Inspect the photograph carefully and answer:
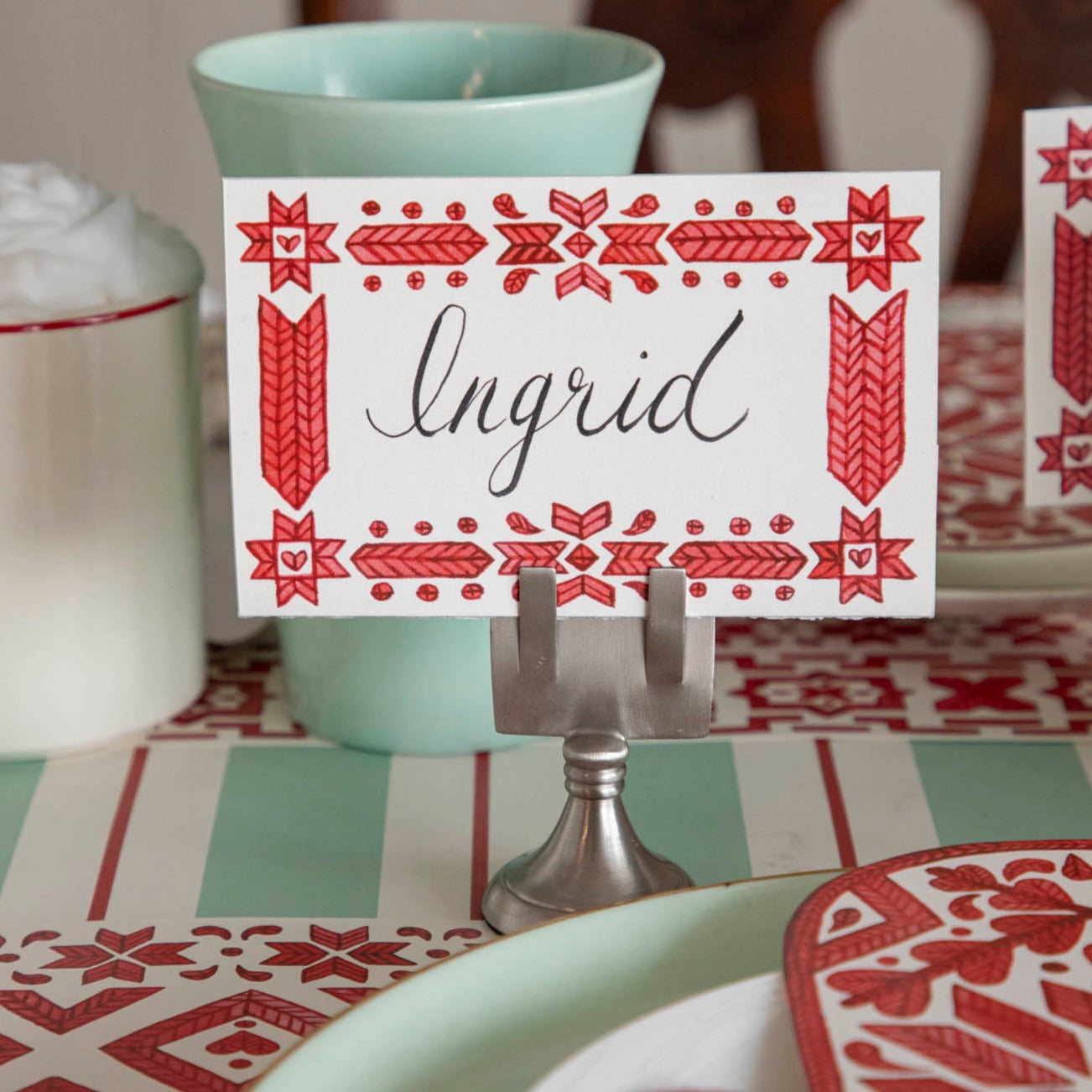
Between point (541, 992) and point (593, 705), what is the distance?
11cm

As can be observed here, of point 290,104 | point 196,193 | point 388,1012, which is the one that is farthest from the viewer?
point 196,193

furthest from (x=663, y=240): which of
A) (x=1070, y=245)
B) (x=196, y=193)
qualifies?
(x=196, y=193)

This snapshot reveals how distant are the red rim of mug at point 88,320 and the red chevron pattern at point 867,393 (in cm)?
24

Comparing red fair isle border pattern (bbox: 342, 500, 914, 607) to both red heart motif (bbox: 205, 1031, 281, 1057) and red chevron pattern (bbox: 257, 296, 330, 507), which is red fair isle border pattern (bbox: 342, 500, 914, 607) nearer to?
red chevron pattern (bbox: 257, 296, 330, 507)

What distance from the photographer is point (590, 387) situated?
1.36 ft

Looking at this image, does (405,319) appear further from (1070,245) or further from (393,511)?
(1070,245)

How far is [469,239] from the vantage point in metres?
0.41

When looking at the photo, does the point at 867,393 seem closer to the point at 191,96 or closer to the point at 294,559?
the point at 294,559

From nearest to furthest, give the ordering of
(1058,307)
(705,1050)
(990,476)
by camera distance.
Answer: (705,1050) < (1058,307) < (990,476)

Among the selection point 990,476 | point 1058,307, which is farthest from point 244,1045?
point 990,476

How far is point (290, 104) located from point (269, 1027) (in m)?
0.26

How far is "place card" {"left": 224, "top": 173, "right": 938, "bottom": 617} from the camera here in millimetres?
409

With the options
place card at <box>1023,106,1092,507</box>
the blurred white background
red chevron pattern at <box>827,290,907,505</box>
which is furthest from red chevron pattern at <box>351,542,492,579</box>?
the blurred white background

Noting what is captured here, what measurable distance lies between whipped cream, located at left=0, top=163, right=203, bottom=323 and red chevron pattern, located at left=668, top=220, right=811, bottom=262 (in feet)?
0.67
